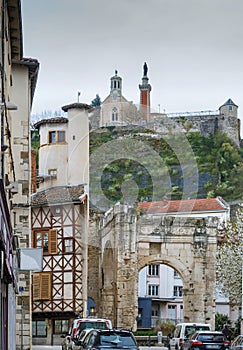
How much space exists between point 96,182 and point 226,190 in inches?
1173

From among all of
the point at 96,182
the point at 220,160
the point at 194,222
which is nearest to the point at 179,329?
the point at 194,222

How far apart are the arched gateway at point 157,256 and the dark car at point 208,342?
22.6 m

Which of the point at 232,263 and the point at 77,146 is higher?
Answer: the point at 77,146

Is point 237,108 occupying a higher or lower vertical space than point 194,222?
higher

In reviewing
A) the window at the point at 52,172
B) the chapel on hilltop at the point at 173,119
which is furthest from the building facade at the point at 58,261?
the chapel on hilltop at the point at 173,119

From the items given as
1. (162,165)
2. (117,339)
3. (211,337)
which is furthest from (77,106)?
(162,165)

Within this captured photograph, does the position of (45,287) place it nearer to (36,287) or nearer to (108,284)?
(36,287)

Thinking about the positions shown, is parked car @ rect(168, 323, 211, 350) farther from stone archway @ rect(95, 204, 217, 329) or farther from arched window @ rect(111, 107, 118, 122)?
arched window @ rect(111, 107, 118, 122)

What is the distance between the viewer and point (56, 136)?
60156 millimetres

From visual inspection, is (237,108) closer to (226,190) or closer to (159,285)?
(226,190)

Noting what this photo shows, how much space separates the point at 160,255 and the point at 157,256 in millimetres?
202

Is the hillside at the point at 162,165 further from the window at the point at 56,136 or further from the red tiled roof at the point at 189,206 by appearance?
the window at the point at 56,136

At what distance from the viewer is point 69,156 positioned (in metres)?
58.7

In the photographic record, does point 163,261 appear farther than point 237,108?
No
